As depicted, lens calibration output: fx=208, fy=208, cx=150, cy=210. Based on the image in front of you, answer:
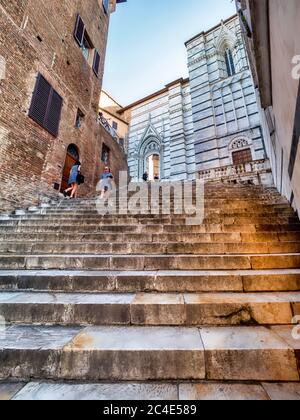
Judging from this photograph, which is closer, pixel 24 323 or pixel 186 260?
pixel 24 323

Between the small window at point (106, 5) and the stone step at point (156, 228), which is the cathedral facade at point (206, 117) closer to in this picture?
the small window at point (106, 5)

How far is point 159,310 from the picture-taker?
2.12m

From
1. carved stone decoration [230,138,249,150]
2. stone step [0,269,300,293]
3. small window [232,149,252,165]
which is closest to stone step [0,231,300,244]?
stone step [0,269,300,293]

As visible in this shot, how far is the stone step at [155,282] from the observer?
2.54m

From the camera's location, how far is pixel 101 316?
7.03 feet

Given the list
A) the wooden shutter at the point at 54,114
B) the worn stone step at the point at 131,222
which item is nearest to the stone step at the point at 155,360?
the worn stone step at the point at 131,222

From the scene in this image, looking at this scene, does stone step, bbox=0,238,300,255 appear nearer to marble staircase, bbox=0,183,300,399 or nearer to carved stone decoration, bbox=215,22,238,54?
marble staircase, bbox=0,183,300,399

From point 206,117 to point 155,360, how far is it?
18782mm

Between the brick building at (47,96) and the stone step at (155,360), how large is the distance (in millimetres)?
6223
